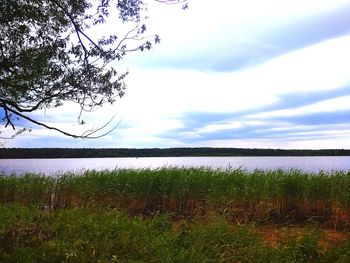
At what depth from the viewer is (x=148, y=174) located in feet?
43.7

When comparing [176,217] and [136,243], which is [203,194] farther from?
[136,243]

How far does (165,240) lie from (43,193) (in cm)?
668

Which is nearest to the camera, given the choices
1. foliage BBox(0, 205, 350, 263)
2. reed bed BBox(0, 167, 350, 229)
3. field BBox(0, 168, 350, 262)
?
foliage BBox(0, 205, 350, 263)

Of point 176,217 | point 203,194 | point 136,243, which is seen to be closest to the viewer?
point 136,243

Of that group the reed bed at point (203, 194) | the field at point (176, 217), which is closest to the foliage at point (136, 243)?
the field at point (176, 217)

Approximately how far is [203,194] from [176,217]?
1153mm

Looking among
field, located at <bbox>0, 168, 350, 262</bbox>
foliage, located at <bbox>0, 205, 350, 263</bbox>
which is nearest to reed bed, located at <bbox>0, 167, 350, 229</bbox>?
field, located at <bbox>0, 168, 350, 262</bbox>

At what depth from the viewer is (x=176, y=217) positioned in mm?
11586

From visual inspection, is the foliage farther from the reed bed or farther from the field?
the reed bed

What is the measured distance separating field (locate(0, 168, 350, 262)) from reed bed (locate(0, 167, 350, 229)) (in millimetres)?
30

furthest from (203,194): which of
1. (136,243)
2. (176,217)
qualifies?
(136,243)

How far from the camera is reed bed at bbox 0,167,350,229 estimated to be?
11.3m

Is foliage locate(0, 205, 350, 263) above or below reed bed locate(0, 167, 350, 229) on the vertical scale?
below

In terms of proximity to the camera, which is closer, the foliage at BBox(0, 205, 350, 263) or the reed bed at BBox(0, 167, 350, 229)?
the foliage at BBox(0, 205, 350, 263)
